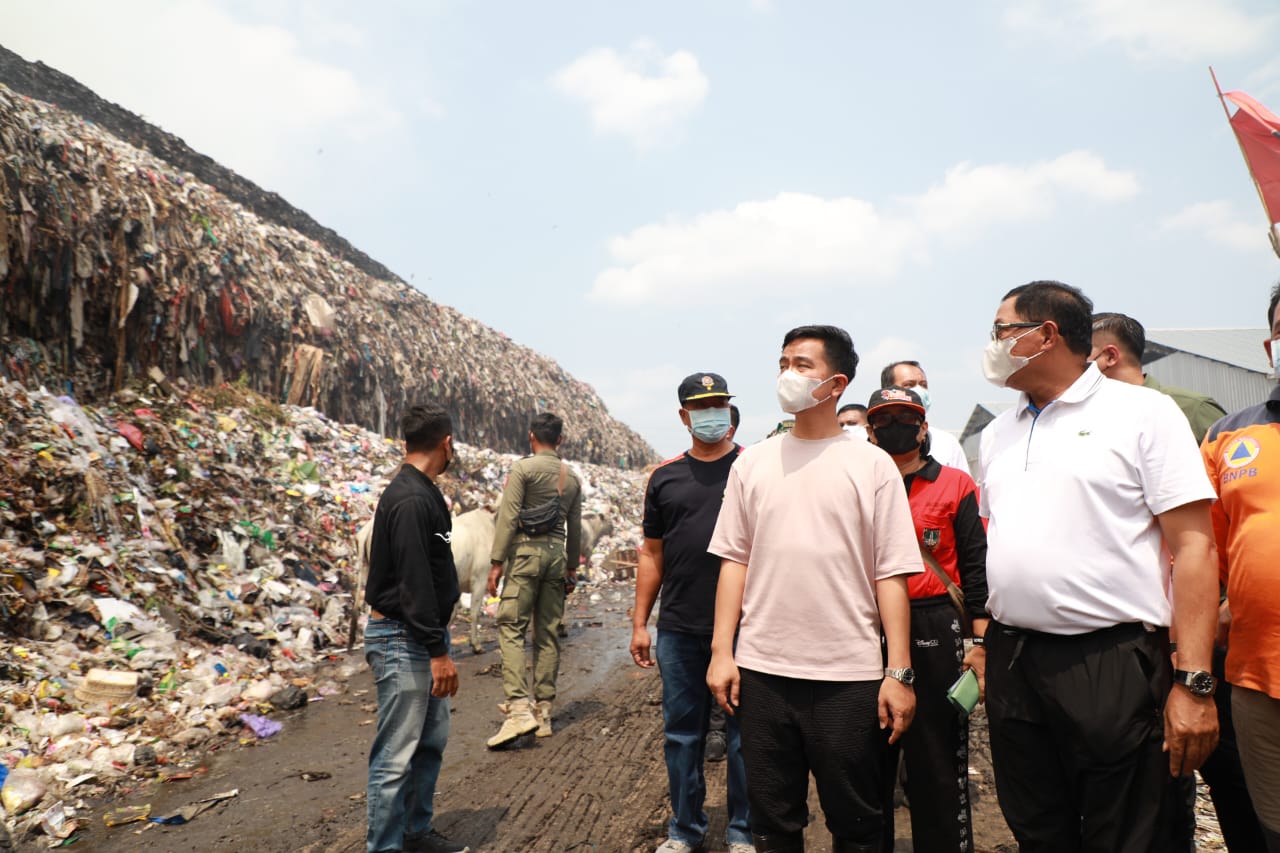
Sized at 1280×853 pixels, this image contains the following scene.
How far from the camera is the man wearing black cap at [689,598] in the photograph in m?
3.38

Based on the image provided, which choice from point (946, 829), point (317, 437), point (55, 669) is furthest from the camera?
point (317, 437)

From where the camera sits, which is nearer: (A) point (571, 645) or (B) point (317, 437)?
(A) point (571, 645)

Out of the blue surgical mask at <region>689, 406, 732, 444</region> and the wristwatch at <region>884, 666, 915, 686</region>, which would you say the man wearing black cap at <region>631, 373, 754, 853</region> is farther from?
the wristwatch at <region>884, 666, 915, 686</region>

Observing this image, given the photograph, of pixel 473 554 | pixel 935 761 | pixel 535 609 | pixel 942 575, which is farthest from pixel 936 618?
pixel 473 554

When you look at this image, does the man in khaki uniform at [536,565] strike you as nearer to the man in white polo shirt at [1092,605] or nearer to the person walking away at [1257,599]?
the man in white polo shirt at [1092,605]

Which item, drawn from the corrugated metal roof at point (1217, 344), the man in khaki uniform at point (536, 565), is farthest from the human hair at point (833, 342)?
the corrugated metal roof at point (1217, 344)

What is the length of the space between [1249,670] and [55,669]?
6.39 meters

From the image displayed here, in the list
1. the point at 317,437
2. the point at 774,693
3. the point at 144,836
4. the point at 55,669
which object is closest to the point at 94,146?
the point at 317,437

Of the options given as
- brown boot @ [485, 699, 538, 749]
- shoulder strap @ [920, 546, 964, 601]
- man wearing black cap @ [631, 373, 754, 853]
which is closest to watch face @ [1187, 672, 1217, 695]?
shoulder strap @ [920, 546, 964, 601]

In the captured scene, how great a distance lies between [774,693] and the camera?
2.42 metres

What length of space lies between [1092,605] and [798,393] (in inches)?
40.4

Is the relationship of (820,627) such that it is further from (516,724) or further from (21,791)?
(21,791)

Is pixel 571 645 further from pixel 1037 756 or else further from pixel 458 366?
pixel 458 366

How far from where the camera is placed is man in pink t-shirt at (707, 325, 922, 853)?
2.33 metres
